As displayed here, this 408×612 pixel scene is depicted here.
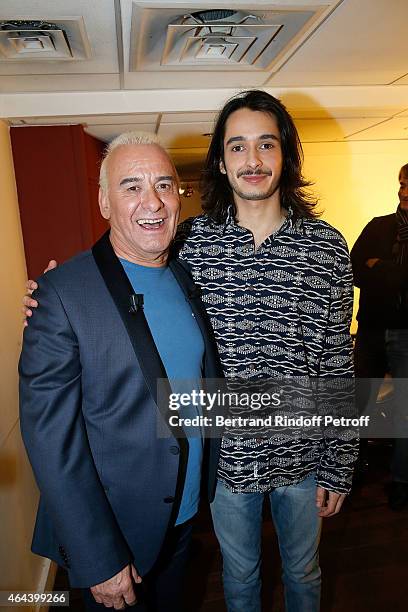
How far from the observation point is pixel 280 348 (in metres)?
1.47

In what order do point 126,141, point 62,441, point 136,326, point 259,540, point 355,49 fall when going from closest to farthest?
point 62,441 < point 136,326 < point 126,141 < point 259,540 < point 355,49

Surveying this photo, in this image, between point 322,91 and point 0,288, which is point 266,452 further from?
point 322,91

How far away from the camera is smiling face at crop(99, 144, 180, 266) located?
4.25 feet

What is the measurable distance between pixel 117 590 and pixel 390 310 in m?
2.34

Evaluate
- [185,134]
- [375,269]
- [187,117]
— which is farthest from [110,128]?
[375,269]

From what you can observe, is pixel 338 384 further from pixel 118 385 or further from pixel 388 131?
pixel 388 131

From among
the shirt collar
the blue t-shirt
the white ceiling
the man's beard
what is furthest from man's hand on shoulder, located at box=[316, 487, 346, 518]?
the white ceiling

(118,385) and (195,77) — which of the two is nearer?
(118,385)

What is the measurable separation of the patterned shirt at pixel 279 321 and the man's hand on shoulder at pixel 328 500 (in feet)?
0.09

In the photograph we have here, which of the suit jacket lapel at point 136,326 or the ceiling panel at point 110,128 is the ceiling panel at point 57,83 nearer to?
the ceiling panel at point 110,128

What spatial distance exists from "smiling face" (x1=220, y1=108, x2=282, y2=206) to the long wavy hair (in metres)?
0.04

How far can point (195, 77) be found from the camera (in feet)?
7.90

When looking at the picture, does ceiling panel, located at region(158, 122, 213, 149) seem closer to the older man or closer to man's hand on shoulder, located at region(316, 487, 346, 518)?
the older man

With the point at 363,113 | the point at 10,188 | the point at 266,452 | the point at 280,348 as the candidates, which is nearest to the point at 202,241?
the point at 280,348
